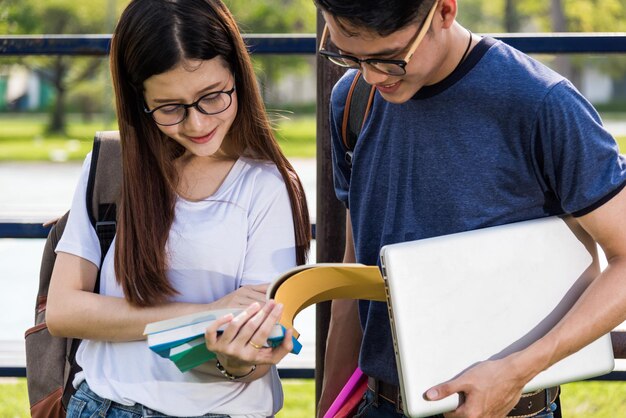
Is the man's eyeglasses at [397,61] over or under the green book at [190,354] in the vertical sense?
over

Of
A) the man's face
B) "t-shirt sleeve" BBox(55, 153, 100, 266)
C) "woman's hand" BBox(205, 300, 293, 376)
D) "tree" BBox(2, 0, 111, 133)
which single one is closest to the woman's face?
"t-shirt sleeve" BBox(55, 153, 100, 266)

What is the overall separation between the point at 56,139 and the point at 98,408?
28335 mm

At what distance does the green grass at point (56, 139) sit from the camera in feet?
81.1

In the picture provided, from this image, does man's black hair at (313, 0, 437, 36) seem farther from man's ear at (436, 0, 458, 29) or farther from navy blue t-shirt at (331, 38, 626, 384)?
navy blue t-shirt at (331, 38, 626, 384)

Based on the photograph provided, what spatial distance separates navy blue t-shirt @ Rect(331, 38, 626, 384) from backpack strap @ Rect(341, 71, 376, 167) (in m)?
0.03

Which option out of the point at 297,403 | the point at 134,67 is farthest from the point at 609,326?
the point at 297,403

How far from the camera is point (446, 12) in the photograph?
1.91 metres

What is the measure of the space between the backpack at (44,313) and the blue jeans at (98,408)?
9cm

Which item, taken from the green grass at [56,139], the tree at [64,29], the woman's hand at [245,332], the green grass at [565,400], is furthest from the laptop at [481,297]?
the tree at [64,29]

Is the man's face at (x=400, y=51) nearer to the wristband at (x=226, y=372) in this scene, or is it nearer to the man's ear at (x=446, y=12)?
the man's ear at (x=446, y=12)

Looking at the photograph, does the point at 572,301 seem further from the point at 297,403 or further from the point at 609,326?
the point at 297,403

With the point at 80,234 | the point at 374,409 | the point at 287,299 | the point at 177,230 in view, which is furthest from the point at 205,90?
the point at 374,409

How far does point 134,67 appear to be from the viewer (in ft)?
7.28

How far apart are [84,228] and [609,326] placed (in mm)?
1141
